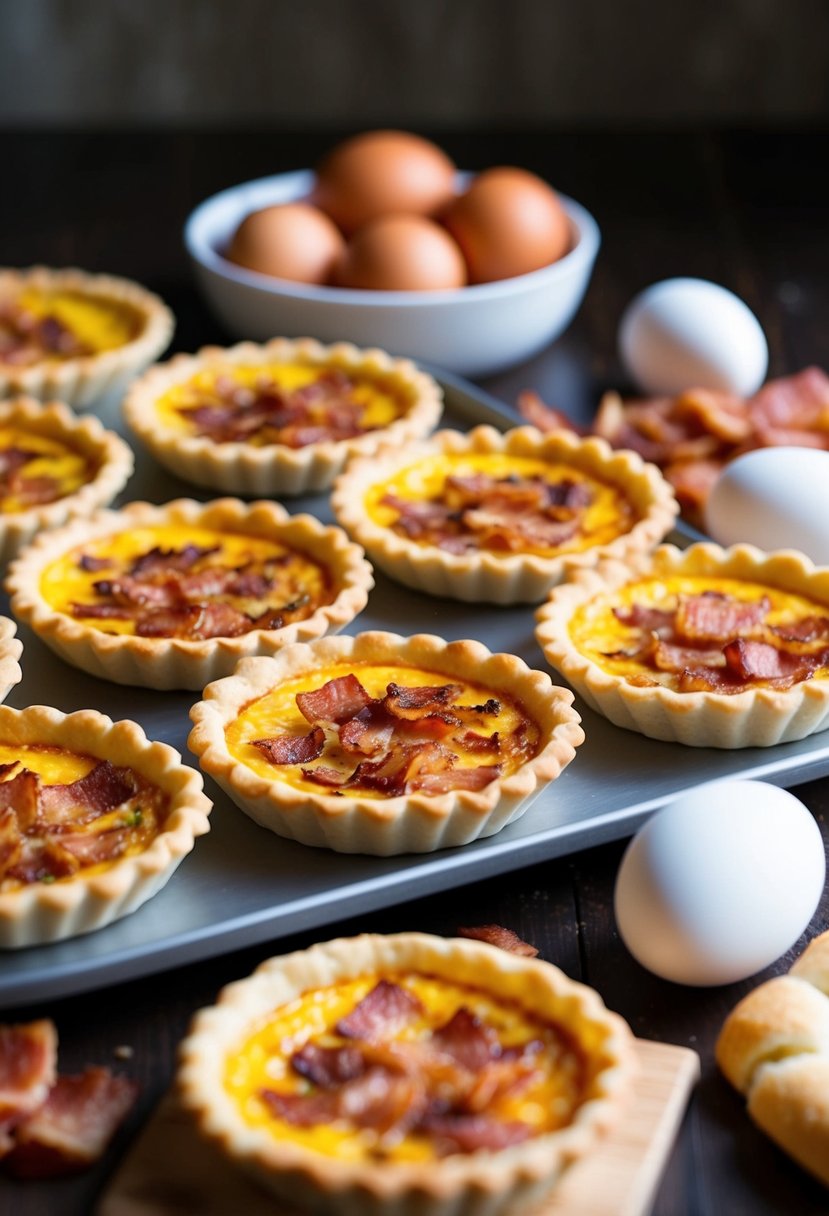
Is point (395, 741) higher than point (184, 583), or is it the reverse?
point (395, 741)

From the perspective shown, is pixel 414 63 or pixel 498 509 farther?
pixel 414 63

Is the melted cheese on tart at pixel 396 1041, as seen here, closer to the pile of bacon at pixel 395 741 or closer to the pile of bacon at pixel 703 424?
the pile of bacon at pixel 395 741

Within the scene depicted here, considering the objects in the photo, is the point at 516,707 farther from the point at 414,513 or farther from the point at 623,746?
the point at 414,513

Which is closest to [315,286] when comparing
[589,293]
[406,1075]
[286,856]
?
[589,293]

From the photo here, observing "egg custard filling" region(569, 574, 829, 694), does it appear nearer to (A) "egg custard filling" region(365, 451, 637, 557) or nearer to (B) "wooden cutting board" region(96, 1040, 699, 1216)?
(A) "egg custard filling" region(365, 451, 637, 557)

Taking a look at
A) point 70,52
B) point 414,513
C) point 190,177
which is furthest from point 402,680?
point 70,52

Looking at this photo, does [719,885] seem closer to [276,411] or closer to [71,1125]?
[71,1125]
